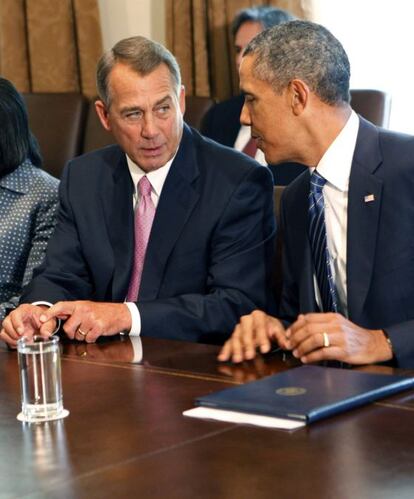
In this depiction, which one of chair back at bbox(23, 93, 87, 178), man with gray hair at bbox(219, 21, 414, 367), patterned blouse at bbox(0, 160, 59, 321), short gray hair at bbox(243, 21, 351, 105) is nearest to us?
man with gray hair at bbox(219, 21, 414, 367)

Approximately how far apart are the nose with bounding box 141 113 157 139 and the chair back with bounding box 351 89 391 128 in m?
1.81

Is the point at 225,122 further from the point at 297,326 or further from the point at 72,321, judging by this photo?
the point at 297,326

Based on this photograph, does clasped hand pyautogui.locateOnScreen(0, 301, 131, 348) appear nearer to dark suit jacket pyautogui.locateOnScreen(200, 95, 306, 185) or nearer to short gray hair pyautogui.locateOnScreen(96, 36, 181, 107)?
short gray hair pyautogui.locateOnScreen(96, 36, 181, 107)

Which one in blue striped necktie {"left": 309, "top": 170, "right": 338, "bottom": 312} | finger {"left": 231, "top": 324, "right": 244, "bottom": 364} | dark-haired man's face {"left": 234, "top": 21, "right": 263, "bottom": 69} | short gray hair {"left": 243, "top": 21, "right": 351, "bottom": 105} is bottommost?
finger {"left": 231, "top": 324, "right": 244, "bottom": 364}

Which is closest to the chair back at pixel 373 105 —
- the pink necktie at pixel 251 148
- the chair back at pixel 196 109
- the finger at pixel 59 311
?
the pink necktie at pixel 251 148

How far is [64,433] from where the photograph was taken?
1745 mm

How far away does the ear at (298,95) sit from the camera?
2691 mm

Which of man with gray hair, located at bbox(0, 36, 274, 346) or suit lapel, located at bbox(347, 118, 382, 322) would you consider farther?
man with gray hair, located at bbox(0, 36, 274, 346)

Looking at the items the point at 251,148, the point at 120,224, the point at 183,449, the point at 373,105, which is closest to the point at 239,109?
the point at 251,148

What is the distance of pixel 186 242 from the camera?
2963 millimetres

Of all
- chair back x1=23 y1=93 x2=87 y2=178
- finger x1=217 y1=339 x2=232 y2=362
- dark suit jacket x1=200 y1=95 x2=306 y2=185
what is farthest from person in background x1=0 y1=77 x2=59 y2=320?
chair back x1=23 y1=93 x2=87 y2=178

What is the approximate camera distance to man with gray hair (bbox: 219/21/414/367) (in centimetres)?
258

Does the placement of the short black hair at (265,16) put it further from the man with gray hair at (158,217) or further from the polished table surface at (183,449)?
the polished table surface at (183,449)

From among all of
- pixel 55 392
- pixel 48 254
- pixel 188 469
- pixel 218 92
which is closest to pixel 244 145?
pixel 218 92
